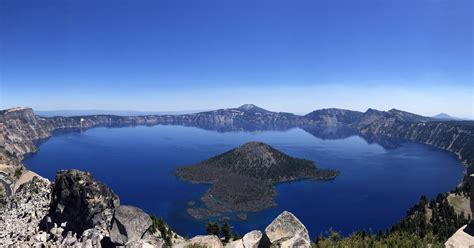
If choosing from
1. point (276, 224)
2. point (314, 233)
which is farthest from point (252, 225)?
point (276, 224)

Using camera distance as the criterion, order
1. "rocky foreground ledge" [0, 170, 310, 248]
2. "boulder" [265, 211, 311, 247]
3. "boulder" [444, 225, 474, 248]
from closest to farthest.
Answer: "boulder" [444, 225, 474, 248] → "boulder" [265, 211, 311, 247] → "rocky foreground ledge" [0, 170, 310, 248]

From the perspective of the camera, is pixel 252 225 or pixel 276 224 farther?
pixel 252 225

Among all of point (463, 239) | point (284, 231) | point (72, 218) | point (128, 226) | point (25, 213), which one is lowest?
Answer: point (72, 218)

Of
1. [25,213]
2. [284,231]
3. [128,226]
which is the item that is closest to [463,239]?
[284,231]

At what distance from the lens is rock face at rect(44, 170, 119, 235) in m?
71.8

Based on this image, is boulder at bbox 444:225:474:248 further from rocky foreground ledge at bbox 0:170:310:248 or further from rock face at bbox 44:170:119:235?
rock face at bbox 44:170:119:235

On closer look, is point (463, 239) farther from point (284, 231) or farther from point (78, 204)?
point (78, 204)

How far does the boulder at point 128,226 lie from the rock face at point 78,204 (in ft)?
31.4

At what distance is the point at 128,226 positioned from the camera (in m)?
60.1

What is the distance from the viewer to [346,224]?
160250 millimetres

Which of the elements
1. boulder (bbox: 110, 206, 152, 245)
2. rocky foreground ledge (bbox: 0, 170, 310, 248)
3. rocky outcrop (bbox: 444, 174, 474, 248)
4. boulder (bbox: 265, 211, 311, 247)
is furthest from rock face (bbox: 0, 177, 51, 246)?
rocky outcrop (bbox: 444, 174, 474, 248)

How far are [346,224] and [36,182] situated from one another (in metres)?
127

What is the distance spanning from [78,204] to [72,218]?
10.3 ft

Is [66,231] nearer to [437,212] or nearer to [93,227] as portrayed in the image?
[93,227]
